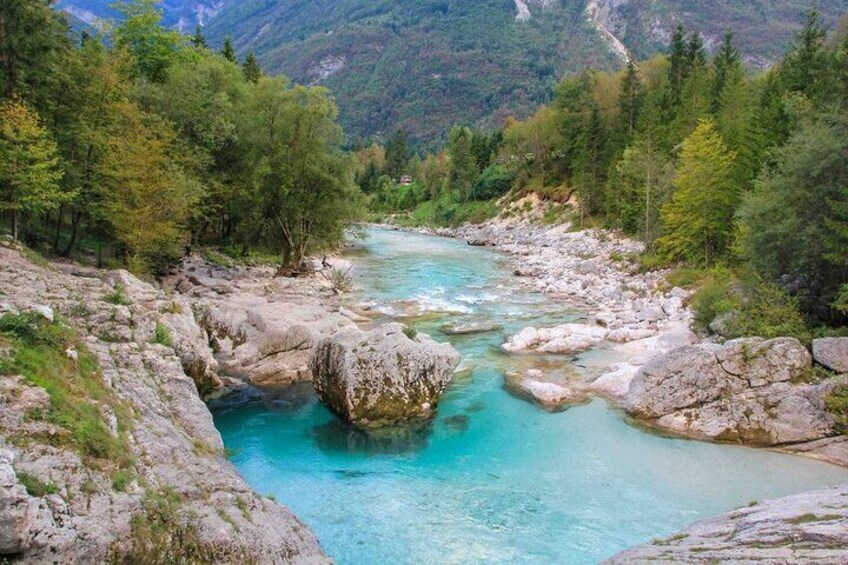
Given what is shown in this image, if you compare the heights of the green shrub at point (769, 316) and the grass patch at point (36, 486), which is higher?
the green shrub at point (769, 316)

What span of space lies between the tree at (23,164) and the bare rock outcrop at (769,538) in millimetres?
22446

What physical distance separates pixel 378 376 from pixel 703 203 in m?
27.2

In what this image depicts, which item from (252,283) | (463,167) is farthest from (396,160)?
(252,283)

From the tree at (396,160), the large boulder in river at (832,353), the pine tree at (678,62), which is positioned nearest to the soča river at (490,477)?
the large boulder in river at (832,353)

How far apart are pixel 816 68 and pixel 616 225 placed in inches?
906

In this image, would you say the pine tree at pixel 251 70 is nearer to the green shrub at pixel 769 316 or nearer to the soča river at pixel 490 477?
the soča river at pixel 490 477

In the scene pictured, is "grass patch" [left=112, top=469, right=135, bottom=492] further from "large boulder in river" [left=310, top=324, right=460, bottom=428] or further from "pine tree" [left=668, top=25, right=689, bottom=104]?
"pine tree" [left=668, top=25, right=689, bottom=104]

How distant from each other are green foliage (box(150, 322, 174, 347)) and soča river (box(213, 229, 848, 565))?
10.2 ft

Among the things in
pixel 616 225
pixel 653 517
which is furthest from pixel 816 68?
pixel 653 517

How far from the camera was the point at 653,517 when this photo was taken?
1202cm

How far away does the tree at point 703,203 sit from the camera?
33.8 meters

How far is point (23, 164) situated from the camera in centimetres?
2069

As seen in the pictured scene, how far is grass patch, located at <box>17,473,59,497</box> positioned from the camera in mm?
6406

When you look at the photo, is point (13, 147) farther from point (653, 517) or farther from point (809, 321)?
point (809, 321)
